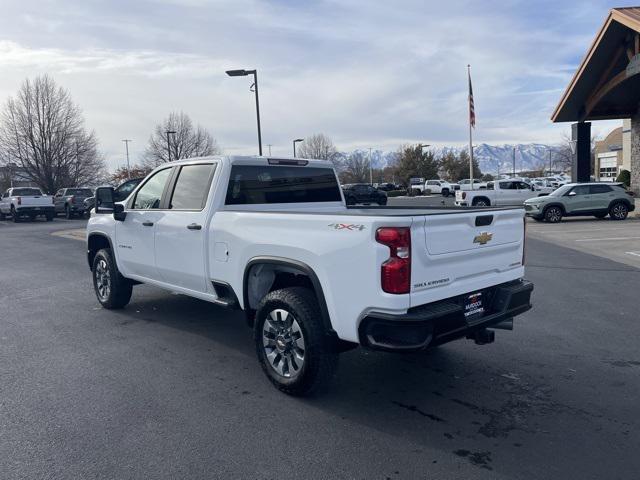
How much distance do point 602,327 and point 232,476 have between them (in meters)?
4.94

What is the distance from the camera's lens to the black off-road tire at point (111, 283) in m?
7.17

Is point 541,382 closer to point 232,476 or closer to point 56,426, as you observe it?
point 232,476

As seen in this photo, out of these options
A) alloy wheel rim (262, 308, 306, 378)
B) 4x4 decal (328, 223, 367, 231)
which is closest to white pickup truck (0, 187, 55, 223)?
alloy wheel rim (262, 308, 306, 378)

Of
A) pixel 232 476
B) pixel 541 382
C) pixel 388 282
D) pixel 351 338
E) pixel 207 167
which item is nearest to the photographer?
pixel 232 476

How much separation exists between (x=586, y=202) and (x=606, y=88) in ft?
19.7

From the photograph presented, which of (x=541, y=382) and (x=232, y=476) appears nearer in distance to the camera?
(x=232, y=476)

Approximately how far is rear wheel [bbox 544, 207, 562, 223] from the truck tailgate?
18.3 meters

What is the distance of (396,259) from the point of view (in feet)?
12.0

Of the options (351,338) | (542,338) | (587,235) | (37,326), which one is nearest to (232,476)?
(351,338)

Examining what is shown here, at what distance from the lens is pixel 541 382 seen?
15.4 ft

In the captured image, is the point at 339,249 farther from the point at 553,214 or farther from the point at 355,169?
the point at 355,169

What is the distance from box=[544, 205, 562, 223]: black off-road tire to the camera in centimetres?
2147

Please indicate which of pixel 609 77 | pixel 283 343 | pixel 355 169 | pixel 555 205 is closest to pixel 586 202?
pixel 555 205

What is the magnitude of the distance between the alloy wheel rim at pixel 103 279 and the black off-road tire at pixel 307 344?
12.2 ft
